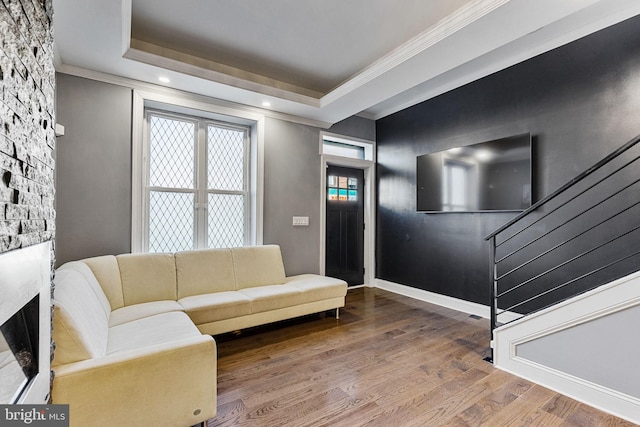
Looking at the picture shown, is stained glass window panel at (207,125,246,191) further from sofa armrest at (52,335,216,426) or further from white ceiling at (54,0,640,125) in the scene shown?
sofa armrest at (52,335,216,426)

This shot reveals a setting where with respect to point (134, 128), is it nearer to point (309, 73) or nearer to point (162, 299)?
point (162, 299)

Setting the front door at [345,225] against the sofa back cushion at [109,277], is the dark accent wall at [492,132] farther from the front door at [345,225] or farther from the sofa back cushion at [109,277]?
the sofa back cushion at [109,277]

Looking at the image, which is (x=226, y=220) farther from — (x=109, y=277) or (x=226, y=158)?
(x=109, y=277)

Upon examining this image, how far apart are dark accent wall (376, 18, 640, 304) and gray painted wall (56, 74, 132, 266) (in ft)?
11.9

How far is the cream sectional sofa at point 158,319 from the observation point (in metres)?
1.43

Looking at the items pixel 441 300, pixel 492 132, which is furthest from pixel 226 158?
pixel 441 300

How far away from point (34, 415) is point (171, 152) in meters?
2.94

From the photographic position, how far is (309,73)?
3.53 meters

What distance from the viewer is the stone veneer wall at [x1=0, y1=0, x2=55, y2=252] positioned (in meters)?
0.94

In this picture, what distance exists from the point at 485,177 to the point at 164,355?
3.53 meters

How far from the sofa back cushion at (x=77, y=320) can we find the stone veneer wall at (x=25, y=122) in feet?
1.30

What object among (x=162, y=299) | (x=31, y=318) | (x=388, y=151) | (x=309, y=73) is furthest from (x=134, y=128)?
(x=388, y=151)

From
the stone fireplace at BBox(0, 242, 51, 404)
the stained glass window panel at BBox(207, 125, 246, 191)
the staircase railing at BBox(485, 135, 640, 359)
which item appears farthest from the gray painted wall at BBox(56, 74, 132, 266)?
the staircase railing at BBox(485, 135, 640, 359)

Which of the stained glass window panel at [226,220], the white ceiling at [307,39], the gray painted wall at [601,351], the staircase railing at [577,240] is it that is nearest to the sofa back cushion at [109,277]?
the stained glass window panel at [226,220]
